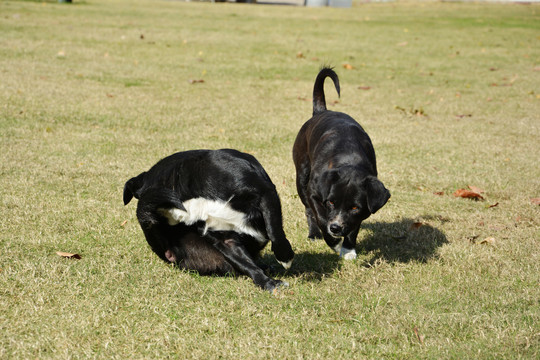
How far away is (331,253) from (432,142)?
478 centimetres

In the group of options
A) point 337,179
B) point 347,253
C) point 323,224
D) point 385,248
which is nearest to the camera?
point 337,179

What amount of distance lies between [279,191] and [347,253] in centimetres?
206

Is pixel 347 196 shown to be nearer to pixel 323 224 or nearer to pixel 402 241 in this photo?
pixel 323 224

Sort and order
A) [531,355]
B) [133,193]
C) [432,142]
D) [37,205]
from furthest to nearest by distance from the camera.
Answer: [432,142] → [37,205] → [133,193] → [531,355]

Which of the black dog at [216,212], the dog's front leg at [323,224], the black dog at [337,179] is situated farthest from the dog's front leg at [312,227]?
the black dog at [216,212]

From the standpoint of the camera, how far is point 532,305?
4.10 meters

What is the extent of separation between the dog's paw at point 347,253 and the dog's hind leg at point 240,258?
3.37ft

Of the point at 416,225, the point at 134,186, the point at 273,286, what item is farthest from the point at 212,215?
the point at 416,225

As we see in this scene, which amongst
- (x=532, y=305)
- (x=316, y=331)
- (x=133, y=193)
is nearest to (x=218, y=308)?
(x=316, y=331)

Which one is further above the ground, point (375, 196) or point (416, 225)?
point (375, 196)

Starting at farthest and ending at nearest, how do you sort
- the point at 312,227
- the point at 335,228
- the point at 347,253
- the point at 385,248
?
1. the point at 312,227
2. the point at 385,248
3. the point at 347,253
4. the point at 335,228

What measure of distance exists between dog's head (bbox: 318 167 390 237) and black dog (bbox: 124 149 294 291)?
697mm

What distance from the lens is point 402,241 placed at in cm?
561

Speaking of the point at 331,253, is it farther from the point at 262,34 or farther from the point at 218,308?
the point at 262,34
